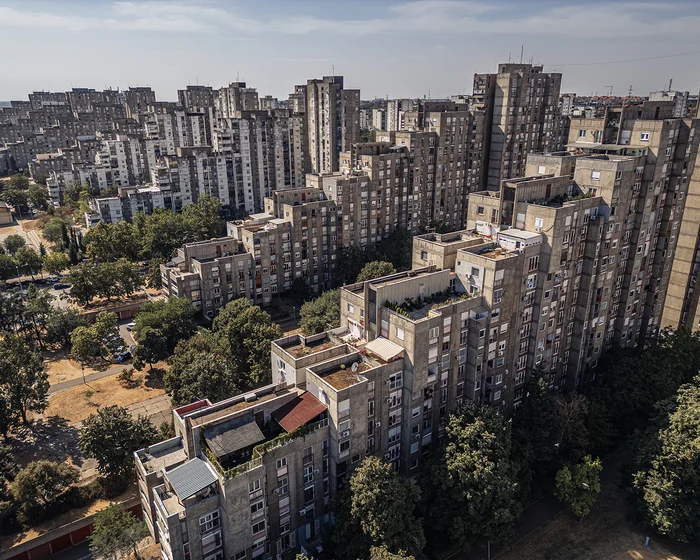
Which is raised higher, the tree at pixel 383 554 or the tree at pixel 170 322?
the tree at pixel 170 322

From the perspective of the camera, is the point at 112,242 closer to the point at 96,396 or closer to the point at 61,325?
the point at 61,325

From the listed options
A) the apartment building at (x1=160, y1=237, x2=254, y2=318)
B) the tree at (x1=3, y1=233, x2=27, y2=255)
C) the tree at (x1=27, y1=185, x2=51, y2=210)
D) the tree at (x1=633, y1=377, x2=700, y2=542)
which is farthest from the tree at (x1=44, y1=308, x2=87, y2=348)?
the tree at (x1=27, y1=185, x2=51, y2=210)

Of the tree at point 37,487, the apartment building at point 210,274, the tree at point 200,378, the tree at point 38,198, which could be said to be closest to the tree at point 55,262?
the apartment building at point 210,274

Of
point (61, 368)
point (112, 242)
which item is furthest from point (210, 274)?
point (112, 242)

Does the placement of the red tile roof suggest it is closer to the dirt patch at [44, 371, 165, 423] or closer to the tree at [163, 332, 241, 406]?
the tree at [163, 332, 241, 406]

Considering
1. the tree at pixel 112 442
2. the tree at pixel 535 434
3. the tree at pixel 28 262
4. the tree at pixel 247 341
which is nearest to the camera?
the tree at pixel 112 442

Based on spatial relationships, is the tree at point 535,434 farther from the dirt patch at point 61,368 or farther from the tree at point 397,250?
the dirt patch at point 61,368
